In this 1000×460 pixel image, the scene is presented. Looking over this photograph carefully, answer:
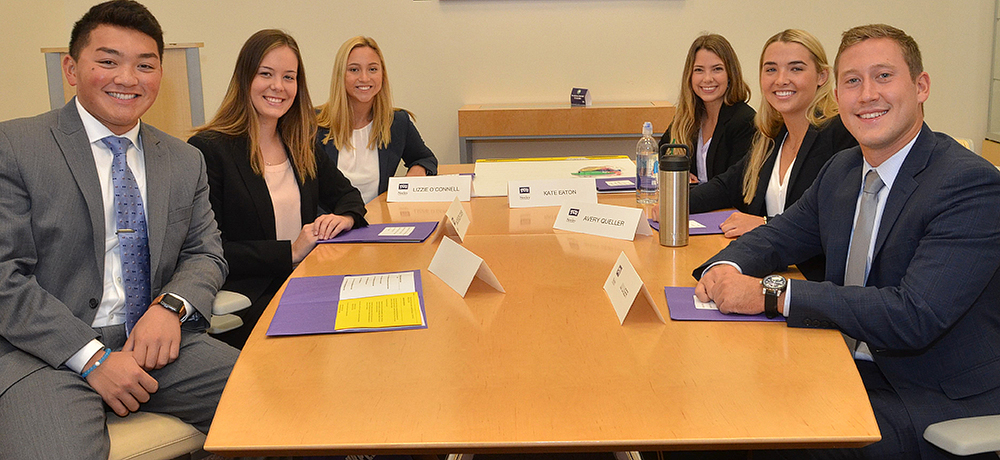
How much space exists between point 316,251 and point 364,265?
249 mm

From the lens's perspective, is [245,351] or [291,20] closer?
[245,351]

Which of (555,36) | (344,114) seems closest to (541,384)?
(344,114)

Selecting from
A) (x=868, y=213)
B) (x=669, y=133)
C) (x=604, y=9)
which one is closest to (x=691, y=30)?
(x=604, y=9)

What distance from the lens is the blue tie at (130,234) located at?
190cm

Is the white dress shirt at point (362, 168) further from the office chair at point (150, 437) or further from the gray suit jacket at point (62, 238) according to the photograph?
the office chair at point (150, 437)

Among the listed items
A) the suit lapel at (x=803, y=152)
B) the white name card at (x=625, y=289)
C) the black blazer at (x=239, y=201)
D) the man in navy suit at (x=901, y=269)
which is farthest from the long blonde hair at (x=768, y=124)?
the black blazer at (x=239, y=201)

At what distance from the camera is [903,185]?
1657 mm

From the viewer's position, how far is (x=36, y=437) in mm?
1515

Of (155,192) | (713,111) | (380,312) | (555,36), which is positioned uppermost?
(555,36)

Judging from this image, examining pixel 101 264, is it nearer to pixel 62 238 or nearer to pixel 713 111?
pixel 62 238

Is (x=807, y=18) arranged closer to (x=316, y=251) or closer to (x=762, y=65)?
(x=762, y=65)

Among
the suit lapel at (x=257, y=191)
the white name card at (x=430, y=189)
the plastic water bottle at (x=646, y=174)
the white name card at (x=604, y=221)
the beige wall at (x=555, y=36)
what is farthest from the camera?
the beige wall at (x=555, y=36)

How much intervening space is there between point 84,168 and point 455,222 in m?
0.96

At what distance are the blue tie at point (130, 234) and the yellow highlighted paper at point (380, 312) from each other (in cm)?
59
